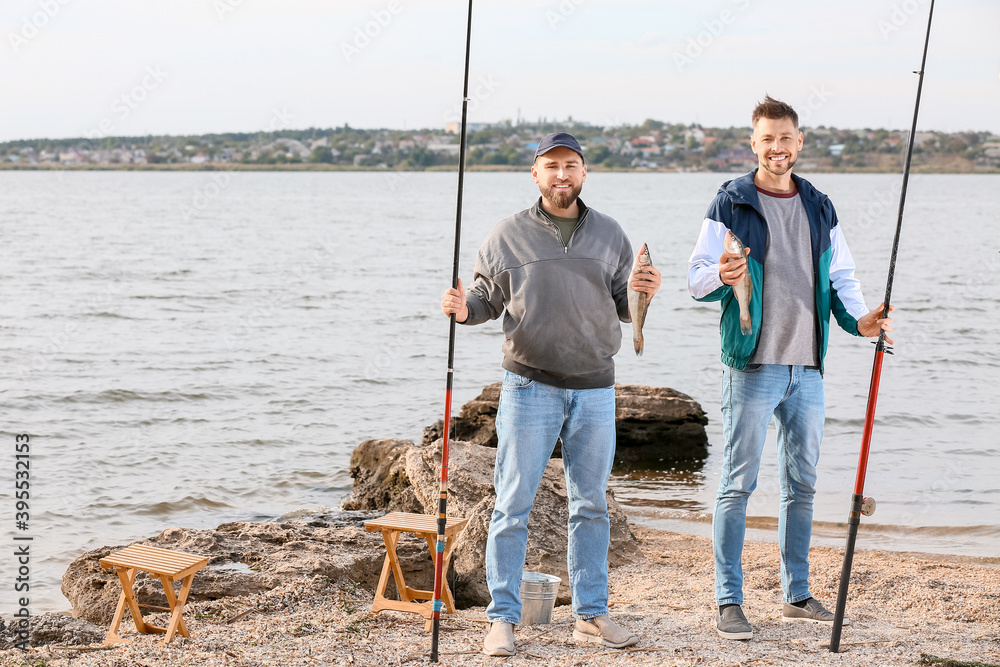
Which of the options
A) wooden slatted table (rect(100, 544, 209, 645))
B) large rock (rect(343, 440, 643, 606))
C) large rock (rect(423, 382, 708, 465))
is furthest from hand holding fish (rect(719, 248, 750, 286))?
large rock (rect(423, 382, 708, 465))

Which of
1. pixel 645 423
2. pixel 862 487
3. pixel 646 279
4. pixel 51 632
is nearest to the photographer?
pixel 646 279

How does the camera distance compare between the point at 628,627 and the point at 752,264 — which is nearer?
the point at 752,264

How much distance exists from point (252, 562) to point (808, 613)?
3.16m

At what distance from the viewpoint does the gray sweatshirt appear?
166 inches

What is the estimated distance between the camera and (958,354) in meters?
17.4

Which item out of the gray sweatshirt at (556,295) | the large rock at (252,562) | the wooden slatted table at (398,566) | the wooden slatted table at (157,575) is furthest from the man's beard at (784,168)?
the wooden slatted table at (157,575)

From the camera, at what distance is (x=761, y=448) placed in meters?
4.44

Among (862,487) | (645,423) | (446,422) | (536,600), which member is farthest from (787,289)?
(645,423)

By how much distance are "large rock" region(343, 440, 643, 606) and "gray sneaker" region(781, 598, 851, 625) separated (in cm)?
139

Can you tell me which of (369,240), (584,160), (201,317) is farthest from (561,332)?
(369,240)

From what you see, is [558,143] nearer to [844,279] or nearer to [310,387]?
[844,279]

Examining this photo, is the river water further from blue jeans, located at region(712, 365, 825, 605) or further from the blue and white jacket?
the blue and white jacket

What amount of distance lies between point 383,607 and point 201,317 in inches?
699

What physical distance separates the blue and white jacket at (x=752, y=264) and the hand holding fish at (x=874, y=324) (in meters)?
0.06
